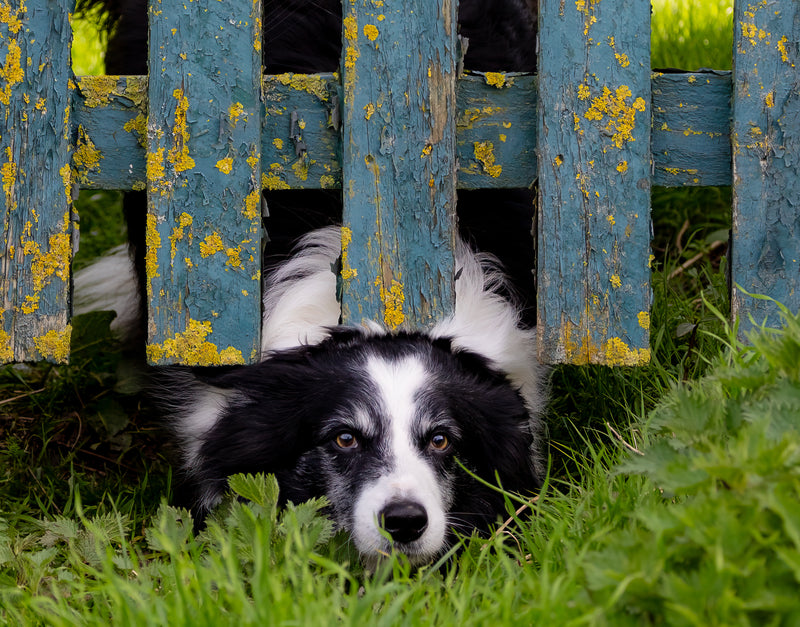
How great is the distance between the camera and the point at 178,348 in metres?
2.43

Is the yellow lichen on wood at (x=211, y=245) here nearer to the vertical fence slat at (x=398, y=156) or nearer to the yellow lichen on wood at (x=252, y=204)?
the yellow lichen on wood at (x=252, y=204)

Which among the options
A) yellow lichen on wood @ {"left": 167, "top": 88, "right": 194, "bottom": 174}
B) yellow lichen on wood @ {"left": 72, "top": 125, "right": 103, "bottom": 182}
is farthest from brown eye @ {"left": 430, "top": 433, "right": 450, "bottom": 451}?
yellow lichen on wood @ {"left": 72, "top": 125, "right": 103, "bottom": 182}

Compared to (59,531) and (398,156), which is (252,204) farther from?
(59,531)

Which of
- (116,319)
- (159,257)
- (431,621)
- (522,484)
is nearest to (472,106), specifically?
(159,257)

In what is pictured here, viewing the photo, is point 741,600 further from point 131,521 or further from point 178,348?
point 131,521

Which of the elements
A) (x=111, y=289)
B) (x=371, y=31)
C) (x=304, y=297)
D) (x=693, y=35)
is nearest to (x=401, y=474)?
(x=304, y=297)

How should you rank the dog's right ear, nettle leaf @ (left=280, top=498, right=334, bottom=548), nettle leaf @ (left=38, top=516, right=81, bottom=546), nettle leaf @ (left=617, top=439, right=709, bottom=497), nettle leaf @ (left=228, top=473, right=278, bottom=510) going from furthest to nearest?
1. the dog's right ear
2. nettle leaf @ (left=38, top=516, right=81, bottom=546)
3. nettle leaf @ (left=228, top=473, right=278, bottom=510)
4. nettle leaf @ (left=280, top=498, right=334, bottom=548)
5. nettle leaf @ (left=617, top=439, right=709, bottom=497)

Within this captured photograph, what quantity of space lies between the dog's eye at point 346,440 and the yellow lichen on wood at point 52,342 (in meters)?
0.70

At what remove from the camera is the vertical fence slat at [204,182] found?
91.9 inches

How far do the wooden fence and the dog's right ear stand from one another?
327 mm

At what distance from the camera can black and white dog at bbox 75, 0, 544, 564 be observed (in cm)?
239

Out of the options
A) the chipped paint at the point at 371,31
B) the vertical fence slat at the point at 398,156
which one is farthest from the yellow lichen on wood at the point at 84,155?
the chipped paint at the point at 371,31

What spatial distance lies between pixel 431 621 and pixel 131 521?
133 centimetres

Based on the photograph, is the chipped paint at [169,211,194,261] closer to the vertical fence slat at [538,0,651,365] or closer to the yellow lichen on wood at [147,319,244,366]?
the yellow lichen on wood at [147,319,244,366]
